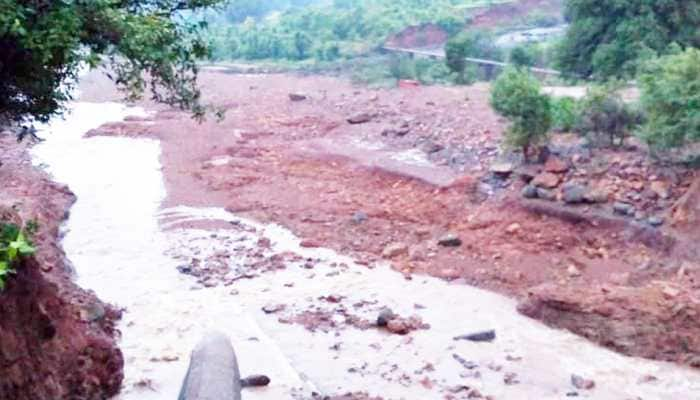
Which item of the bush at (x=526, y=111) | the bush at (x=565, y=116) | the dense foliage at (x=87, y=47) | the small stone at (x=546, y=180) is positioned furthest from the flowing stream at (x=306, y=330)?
the bush at (x=565, y=116)

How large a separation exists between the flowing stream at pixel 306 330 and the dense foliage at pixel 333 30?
2581 centimetres

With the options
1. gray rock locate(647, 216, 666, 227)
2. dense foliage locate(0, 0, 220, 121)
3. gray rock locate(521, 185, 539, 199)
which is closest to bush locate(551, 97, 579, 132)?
gray rock locate(521, 185, 539, 199)

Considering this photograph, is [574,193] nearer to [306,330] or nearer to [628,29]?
[306,330]

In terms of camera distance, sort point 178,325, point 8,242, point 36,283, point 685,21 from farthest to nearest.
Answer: point 685,21 < point 178,325 < point 36,283 < point 8,242

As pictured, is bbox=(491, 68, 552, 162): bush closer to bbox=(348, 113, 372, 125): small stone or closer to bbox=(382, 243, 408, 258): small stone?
bbox=(382, 243, 408, 258): small stone

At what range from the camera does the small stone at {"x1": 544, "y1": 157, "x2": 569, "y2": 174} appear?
1605 centimetres

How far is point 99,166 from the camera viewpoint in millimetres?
22750

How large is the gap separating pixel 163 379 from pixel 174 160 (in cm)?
1299

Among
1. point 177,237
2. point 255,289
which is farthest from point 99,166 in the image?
point 255,289

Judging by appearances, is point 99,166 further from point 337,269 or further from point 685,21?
point 685,21

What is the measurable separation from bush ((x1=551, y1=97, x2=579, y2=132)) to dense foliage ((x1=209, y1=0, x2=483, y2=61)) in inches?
960

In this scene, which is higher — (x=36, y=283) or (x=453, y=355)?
(x=36, y=283)

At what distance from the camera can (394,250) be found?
1531cm

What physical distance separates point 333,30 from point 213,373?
128 ft
